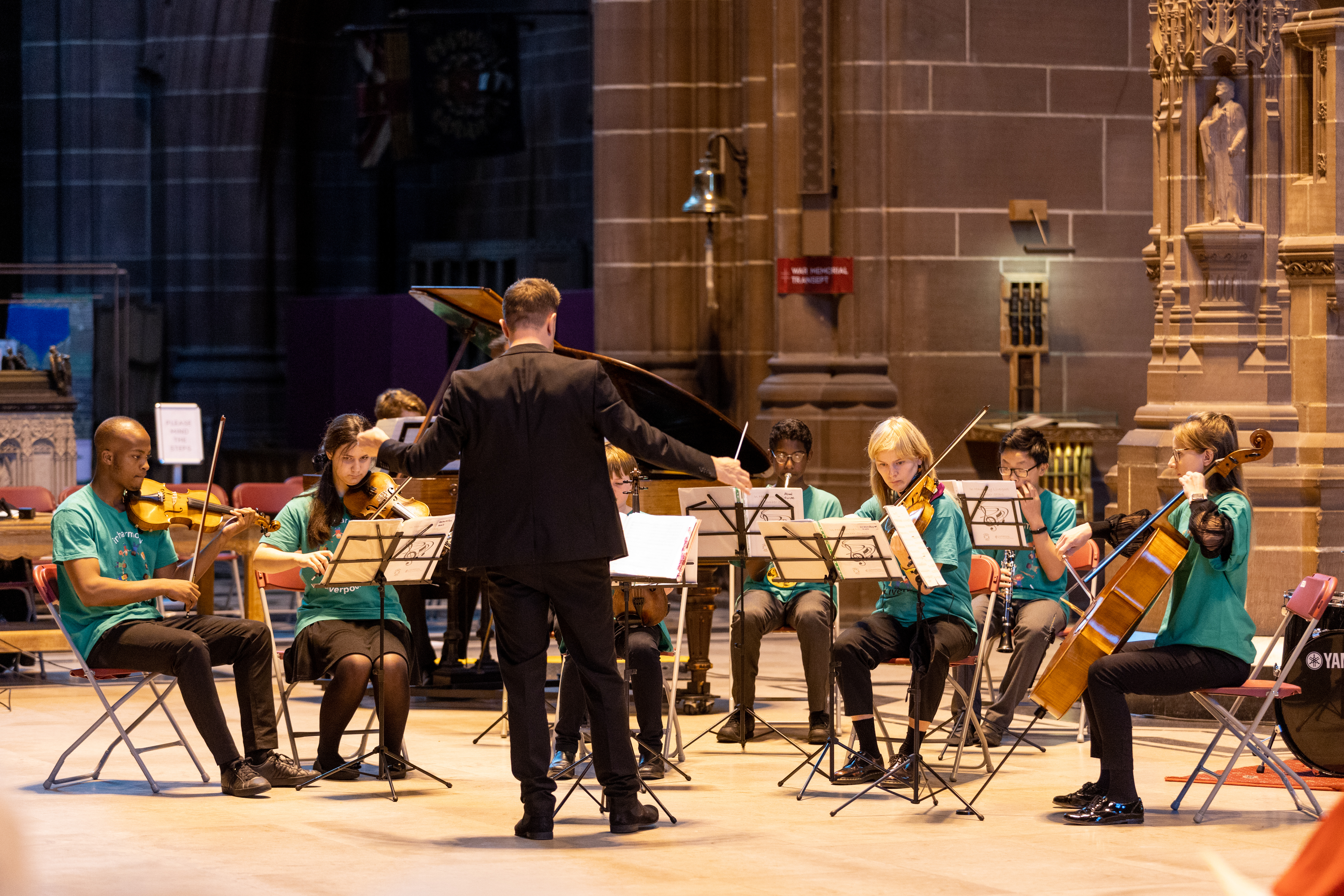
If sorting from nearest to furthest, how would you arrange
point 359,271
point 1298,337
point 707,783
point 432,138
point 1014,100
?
1. point 707,783
2. point 1298,337
3. point 1014,100
4. point 432,138
5. point 359,271

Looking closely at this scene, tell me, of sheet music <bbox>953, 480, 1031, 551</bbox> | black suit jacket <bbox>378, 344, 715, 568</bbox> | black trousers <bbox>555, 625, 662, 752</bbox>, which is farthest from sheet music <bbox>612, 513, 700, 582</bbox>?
sheet music <bbox>953, 480, 1031, 551</bbox>

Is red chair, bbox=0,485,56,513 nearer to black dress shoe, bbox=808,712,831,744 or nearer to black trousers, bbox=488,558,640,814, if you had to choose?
black dress shoe, bbox=808,712,831,744

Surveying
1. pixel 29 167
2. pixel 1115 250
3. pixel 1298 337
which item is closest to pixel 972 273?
pixel 1115 250

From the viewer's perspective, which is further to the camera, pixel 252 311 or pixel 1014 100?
pixel 252 311

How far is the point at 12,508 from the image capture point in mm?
10688

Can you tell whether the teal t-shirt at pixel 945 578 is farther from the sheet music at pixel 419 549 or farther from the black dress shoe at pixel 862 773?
the sheet music at pixel 419 549

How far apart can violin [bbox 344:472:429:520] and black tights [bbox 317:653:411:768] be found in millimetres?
567

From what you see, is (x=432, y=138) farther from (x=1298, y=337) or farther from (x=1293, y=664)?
(x=1293, y=664)

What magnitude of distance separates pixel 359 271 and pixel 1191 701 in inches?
520

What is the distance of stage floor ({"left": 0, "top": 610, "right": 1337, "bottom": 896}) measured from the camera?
543 centimetres

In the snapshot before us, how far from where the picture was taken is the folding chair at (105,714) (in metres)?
6.84

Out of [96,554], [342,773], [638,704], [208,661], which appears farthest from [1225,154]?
[96,554]

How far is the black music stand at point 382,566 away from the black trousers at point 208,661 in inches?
11.8

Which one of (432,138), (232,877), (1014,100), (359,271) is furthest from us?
(359,271)
